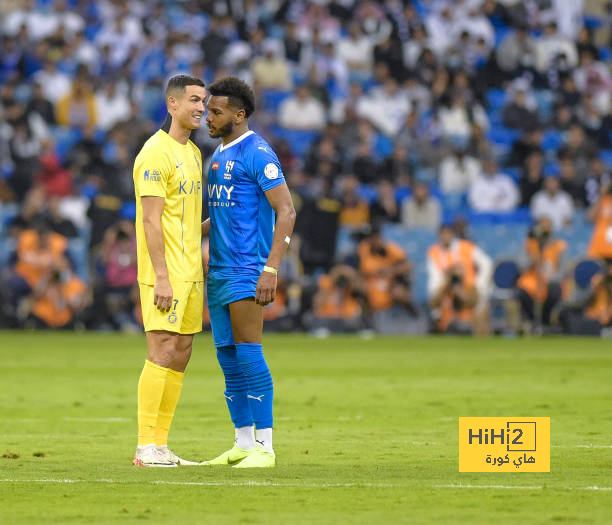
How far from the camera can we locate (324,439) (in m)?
10.5

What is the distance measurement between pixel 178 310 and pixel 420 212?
58.3 feet


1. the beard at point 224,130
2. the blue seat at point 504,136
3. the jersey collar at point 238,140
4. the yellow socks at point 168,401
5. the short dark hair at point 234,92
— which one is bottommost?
the yellow socks at point 168,401

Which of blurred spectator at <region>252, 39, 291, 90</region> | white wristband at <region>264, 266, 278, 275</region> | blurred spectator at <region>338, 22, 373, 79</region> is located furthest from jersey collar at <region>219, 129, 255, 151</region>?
blurred spectator at <region>338, 22, 373, 79</region>

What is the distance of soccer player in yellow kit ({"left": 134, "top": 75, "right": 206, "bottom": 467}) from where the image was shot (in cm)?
880

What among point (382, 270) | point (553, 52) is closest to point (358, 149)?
point (382, 270)

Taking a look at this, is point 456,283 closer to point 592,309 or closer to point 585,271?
point 585,271

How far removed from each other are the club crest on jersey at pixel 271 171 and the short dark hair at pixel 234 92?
1.51 ft

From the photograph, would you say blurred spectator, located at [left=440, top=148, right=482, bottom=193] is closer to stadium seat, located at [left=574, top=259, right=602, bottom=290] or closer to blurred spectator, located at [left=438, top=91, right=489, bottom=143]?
blurred spectator, located at [left=438, top=91, right=489, bottom=143]

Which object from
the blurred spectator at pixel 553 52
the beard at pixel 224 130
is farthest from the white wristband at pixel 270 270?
the blurred spectator at pixel 553 52

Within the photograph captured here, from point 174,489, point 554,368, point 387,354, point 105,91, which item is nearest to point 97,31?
point 105,91

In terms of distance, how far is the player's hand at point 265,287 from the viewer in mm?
8805

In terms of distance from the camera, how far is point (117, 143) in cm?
2738

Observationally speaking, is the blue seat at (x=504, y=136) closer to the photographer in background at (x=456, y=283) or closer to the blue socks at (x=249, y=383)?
the photographer in background at (x=456, y=283)

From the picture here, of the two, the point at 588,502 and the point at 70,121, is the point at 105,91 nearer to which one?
the point at 70,121
